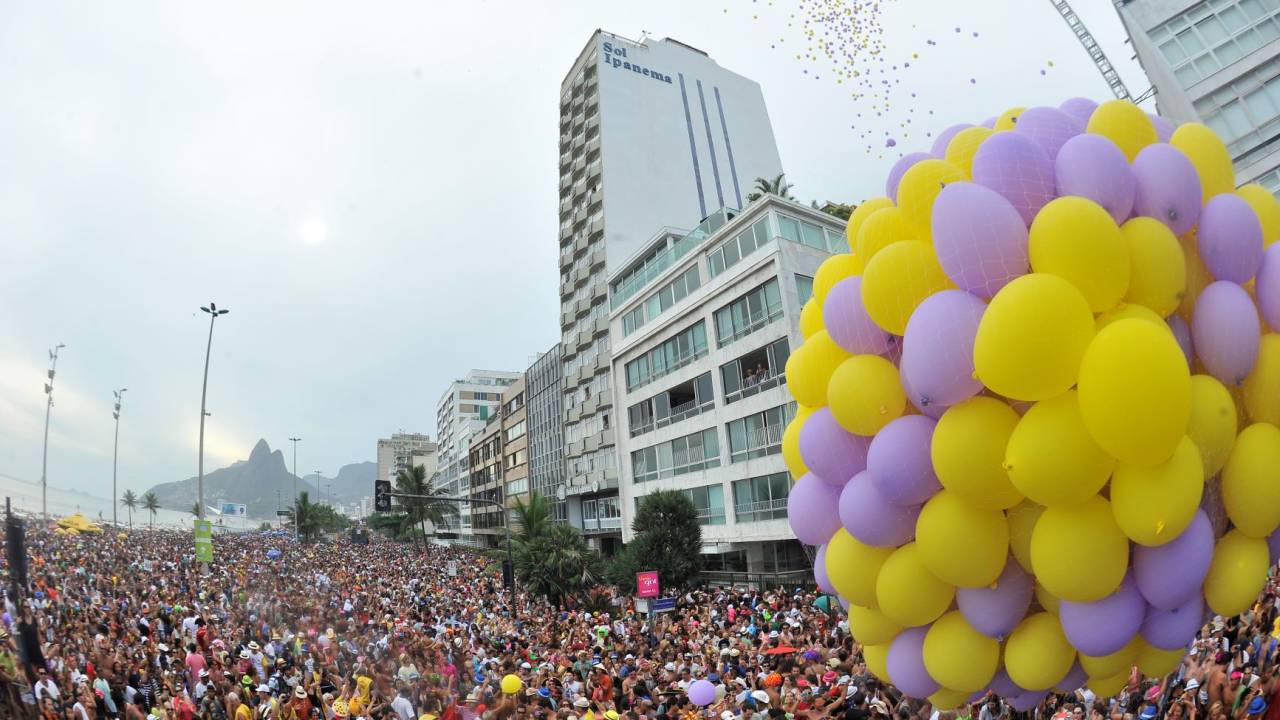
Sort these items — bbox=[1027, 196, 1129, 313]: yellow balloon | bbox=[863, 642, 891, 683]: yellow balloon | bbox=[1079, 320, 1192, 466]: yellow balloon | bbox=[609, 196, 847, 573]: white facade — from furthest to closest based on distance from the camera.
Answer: bbox=[609, 196, 847, 573]: white facade < bbox=[863, 642, 891, 683]: yellow balloon < bbox=[1027, 196, 1129, 313]: yellow balloon < bbox=[1079, 320, 1192, 466]: yellow balloon

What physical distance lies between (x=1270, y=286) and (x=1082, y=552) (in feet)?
6.77

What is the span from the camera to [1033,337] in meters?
3.68

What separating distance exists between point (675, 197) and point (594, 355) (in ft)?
49.8

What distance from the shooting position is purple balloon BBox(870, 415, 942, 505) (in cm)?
430

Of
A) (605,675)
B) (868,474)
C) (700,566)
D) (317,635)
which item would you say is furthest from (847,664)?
(700,566)

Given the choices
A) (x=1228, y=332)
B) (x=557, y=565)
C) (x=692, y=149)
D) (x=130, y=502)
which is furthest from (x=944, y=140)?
(x=692, y=149)

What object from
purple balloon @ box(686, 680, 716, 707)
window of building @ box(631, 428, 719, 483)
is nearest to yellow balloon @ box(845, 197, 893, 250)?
purple balloon @ box(686, 680, 716, 707)

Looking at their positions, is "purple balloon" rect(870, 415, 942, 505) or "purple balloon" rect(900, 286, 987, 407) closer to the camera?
"purple balloon" rect(900, 286, 987, 407)

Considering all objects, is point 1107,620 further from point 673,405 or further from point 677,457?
point 673,405

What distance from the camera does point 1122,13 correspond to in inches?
1147

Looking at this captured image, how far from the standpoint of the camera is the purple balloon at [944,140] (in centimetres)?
530

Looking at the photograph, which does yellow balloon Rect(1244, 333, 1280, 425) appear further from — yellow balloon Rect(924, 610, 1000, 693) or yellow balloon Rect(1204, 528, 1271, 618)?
yellow balloon Rect(924, 610, 1000, 693)

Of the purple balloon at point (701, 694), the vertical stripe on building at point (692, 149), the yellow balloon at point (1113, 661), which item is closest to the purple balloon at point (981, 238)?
the yellow balloon at point (1113, 661)

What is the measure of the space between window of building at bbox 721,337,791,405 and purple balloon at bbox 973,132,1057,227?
74.3 ft
